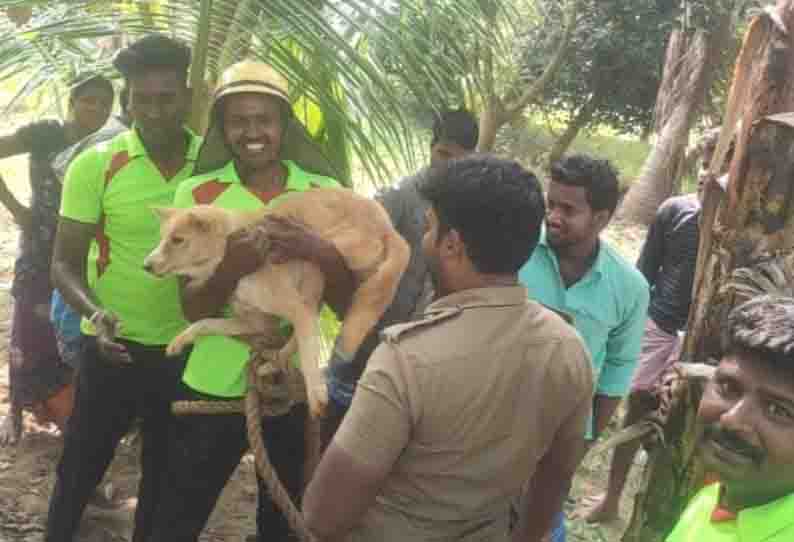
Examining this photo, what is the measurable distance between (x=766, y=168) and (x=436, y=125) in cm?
153

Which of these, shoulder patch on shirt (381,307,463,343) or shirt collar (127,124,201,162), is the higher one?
shirt collar (127,124,201,162)

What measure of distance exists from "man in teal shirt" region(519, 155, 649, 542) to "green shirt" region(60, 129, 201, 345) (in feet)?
3.88

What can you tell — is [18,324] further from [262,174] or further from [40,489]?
[262,174]

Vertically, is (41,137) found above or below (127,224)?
above

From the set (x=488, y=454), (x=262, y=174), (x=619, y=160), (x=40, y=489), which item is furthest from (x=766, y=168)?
(x=619, y=160)

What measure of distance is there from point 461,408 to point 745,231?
1.36m

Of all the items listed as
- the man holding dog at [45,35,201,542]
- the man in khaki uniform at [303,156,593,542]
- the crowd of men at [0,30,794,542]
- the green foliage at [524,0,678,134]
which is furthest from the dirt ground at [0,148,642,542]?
the green foliage at [524,0,678,134]

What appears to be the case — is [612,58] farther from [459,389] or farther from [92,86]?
[459,389]

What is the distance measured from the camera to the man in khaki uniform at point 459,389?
1687 millimetres

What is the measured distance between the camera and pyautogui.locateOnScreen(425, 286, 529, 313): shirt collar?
1757mm

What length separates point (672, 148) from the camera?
996 centimetres

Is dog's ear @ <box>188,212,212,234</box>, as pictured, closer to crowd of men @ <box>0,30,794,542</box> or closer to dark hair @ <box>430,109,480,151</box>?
crowd of men @ <box>0,30,794,542</box>

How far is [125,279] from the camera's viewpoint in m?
2.70

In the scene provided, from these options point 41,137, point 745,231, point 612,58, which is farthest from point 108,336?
point 612,58
